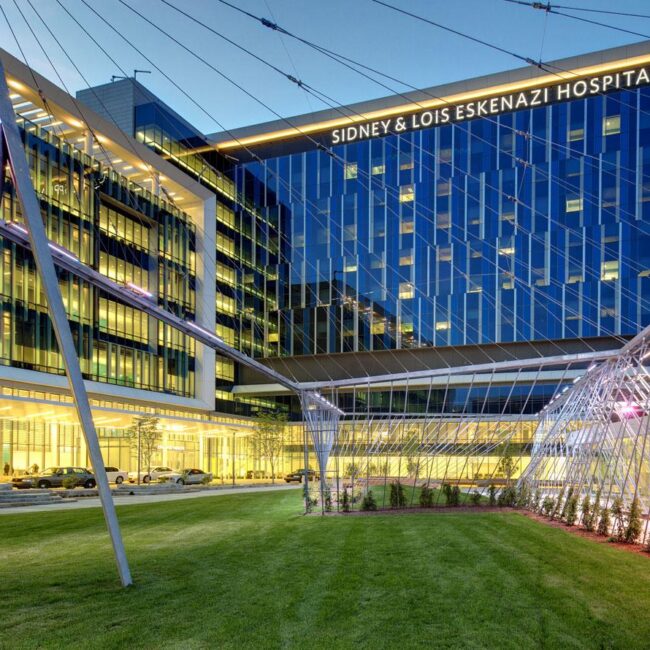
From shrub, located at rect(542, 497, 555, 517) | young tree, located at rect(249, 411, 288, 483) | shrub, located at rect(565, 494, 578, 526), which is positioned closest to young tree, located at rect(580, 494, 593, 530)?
shrub, located at rect(565, 494, 578, 526)

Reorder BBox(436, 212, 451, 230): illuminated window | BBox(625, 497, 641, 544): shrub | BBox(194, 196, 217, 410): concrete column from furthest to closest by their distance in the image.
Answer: BBox(436, 212, 451, 230): illuminated window, BBox(194, 196, 217, 410): concrete column, BBox(625, 497, 641, 544): shrub

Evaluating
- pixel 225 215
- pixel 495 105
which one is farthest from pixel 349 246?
pixel 495 105

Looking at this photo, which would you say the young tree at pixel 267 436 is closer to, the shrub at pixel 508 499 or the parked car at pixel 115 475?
the parked car at pixel 115 475

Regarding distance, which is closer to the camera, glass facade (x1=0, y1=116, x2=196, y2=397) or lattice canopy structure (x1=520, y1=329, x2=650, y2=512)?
lattice canopy structure (x1=520, y1=329, x2=650, y2=512)

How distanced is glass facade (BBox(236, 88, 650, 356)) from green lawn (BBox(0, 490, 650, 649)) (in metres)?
52.7

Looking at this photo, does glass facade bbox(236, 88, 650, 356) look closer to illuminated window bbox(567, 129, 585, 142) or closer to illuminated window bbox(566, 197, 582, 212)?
illuminated window bbox(566, 197, 582, 212)

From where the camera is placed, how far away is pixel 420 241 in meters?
78.4

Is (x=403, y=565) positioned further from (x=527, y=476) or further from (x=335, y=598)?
(x=527, y=476)

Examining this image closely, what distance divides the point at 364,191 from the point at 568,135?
23.2 metres

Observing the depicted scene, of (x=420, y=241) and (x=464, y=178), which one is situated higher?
(x=464, y=178)

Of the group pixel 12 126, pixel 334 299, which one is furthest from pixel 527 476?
pixel 334 299

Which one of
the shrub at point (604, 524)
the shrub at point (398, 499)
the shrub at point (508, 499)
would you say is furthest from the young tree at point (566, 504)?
the shrub at point (398, 499)

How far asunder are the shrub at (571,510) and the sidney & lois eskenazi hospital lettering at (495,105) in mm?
55272

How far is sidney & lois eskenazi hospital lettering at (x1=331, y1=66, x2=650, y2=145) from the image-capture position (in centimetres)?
7412
